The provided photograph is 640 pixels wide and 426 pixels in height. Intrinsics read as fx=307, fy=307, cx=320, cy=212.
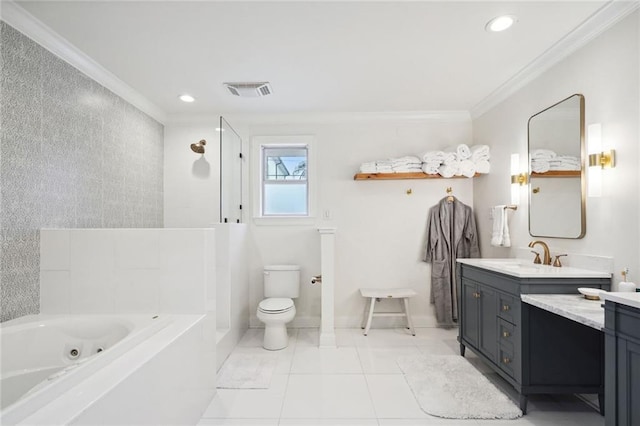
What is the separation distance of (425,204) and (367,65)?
67.9 inches

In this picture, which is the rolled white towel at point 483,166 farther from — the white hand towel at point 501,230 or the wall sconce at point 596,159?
the wall sconce at point 596,159

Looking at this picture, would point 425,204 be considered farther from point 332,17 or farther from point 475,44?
point 332,17

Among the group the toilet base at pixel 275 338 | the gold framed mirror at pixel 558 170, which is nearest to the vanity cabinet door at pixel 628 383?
the gold framed mirror at pixel 558 170

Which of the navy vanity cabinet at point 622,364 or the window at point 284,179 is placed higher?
the window at point 284,179

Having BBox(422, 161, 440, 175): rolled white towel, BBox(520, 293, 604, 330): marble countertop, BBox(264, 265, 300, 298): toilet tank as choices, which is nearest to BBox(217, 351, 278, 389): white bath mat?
BBox(264, 265, 300, 298): toilet tank

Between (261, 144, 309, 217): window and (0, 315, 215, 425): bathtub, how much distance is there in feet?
6.17

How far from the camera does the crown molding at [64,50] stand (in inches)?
69.0

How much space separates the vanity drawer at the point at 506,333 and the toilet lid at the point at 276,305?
174 centimetres

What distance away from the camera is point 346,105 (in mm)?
3217

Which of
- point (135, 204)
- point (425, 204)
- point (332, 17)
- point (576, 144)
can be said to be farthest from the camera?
point (425, 204)

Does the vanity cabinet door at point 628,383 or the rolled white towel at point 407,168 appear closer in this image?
the vanity cabinet door at point 628,383

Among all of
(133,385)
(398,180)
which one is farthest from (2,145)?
(398,180)

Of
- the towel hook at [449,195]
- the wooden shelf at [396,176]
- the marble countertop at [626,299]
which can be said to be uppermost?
the wooden shelf at [396,176]

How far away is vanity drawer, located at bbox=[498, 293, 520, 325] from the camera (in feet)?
6.37
